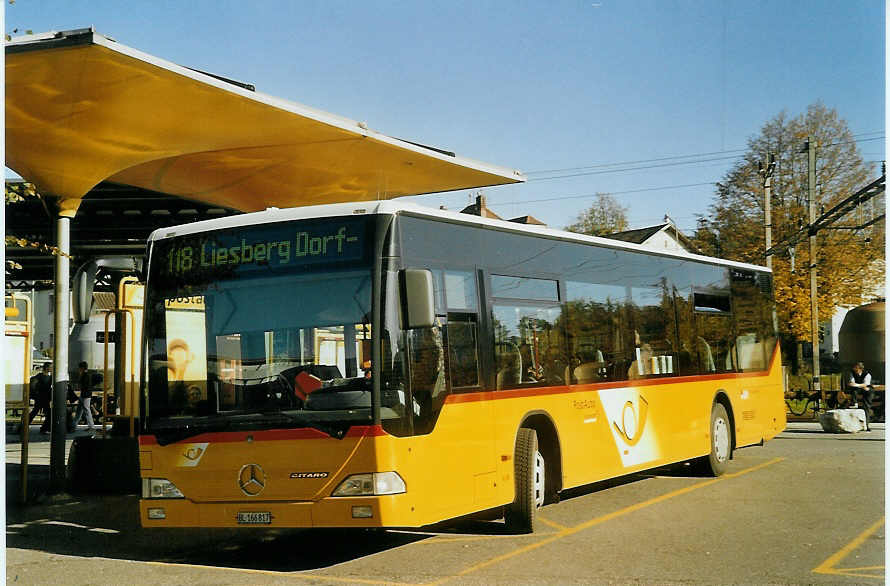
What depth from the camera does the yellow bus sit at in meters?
8.28

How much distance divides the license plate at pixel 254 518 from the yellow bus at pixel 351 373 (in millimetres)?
14

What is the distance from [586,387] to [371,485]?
12.7 ft

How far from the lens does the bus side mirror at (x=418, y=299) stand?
27.2 ft

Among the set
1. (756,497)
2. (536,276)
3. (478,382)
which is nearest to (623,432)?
(756,497)

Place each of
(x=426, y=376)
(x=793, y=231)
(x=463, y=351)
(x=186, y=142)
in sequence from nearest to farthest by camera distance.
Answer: (x=426, y=376), (x=463, y=351), (x=186, y=142), (x=793, y=231)

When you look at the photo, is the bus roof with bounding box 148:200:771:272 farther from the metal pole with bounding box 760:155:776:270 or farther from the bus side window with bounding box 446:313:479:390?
the metal pole with bounding box 760:155:776:270

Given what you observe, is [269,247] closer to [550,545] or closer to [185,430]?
[185,430]

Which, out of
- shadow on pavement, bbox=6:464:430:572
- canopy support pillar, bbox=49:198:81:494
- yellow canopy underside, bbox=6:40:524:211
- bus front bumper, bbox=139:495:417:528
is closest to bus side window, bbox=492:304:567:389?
shadow on pavement, bbox=6:464:430:572

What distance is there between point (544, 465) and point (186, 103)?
231 inches

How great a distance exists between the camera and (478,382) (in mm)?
9414

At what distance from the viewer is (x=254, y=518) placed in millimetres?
8469

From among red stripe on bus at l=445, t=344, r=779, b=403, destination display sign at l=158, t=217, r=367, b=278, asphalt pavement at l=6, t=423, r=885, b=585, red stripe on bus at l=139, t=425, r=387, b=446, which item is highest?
destination display sign at l=158, t=217, r=367, b=278

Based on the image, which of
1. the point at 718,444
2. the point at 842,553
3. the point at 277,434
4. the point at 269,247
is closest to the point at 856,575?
the point at 842,553

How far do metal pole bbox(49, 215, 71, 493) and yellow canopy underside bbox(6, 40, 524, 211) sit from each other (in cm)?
106
